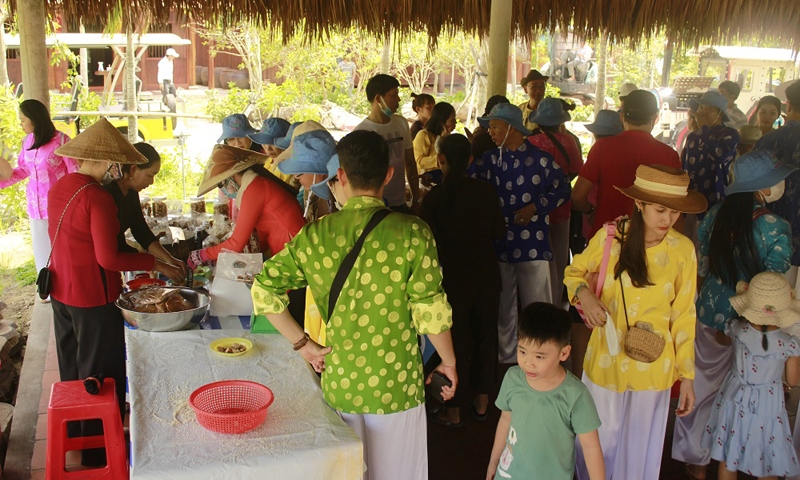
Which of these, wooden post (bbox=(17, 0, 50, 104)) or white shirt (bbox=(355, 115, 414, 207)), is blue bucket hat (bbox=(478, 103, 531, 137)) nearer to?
white shirt (bbox=(355, 115, 414, 207))

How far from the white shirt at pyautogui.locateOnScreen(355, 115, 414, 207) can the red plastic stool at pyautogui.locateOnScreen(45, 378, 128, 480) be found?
104 inches

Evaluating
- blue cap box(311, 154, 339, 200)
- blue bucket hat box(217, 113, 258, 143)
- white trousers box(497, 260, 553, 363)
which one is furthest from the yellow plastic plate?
blue bucket hat box(217, 113, 258, 143)

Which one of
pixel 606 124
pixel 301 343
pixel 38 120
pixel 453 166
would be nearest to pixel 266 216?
pixel 453 166

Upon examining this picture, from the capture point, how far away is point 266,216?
330cm

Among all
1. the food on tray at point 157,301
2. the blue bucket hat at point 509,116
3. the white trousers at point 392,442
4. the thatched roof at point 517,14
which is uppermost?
the thatched roof at point 517,14

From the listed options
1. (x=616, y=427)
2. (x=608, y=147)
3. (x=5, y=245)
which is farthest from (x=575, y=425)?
(x=5, y=245)

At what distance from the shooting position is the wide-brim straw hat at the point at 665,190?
253cm

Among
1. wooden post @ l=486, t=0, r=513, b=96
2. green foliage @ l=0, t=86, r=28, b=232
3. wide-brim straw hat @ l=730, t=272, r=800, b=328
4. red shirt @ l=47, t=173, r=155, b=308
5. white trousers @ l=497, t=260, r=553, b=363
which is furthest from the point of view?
green foliage @ l=0, t=86, r=28, b=232

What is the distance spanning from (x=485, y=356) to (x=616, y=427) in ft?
3.95

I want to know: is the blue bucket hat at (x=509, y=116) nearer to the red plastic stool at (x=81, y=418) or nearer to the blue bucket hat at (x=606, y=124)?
the blue bucket hat at (x=606, y=124)

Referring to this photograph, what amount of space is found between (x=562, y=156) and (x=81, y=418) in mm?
3555

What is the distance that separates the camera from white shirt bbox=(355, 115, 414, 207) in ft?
16.4

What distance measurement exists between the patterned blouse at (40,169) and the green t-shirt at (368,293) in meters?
3.51

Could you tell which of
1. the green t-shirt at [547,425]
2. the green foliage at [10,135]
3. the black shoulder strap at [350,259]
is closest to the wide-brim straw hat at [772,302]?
the green t-shirt at [547,425]
